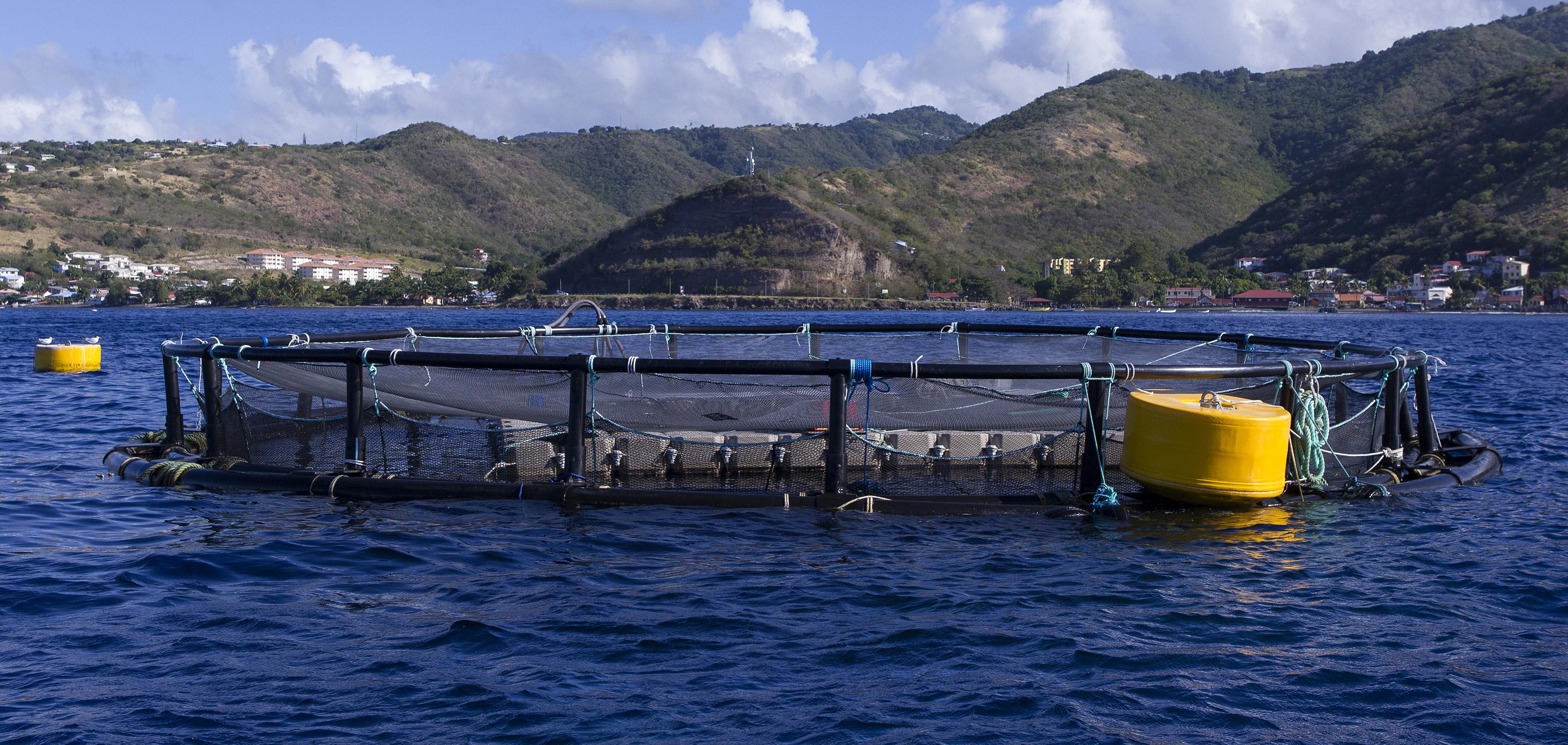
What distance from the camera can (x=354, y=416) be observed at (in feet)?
31.7

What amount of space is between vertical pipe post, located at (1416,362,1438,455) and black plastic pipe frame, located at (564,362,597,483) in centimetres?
825

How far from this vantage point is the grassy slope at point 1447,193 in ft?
462

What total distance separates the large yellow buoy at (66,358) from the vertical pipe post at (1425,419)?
3287cm

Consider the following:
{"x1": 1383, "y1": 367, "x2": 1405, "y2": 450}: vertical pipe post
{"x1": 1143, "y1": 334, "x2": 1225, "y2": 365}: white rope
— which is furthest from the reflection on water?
{"x1": 1143, "y1": 334, "x2": 1225, "y2": 365}: white rope

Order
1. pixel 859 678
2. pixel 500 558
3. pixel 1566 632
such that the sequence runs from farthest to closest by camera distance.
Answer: pixel 500 558
pixel 1566 632
pixel 859 678

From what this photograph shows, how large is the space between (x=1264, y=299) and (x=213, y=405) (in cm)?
16815

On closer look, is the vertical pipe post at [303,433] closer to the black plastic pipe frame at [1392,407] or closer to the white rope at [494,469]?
the white rope at [494,469]

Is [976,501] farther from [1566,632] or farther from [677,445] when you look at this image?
[1566,632]

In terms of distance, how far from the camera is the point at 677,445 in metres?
10.2

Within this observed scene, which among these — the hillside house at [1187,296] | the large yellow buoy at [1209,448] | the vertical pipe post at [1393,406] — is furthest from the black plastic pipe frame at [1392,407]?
the hillside house at [1187,296]

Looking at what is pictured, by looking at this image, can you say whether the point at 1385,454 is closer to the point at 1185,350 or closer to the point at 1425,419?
the point at 1425,419

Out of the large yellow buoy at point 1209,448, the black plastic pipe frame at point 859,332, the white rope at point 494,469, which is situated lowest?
the white rope at point 494,469

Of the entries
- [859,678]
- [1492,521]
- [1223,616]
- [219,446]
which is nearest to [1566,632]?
[1223,616]

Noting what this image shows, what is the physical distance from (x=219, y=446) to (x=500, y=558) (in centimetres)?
414
